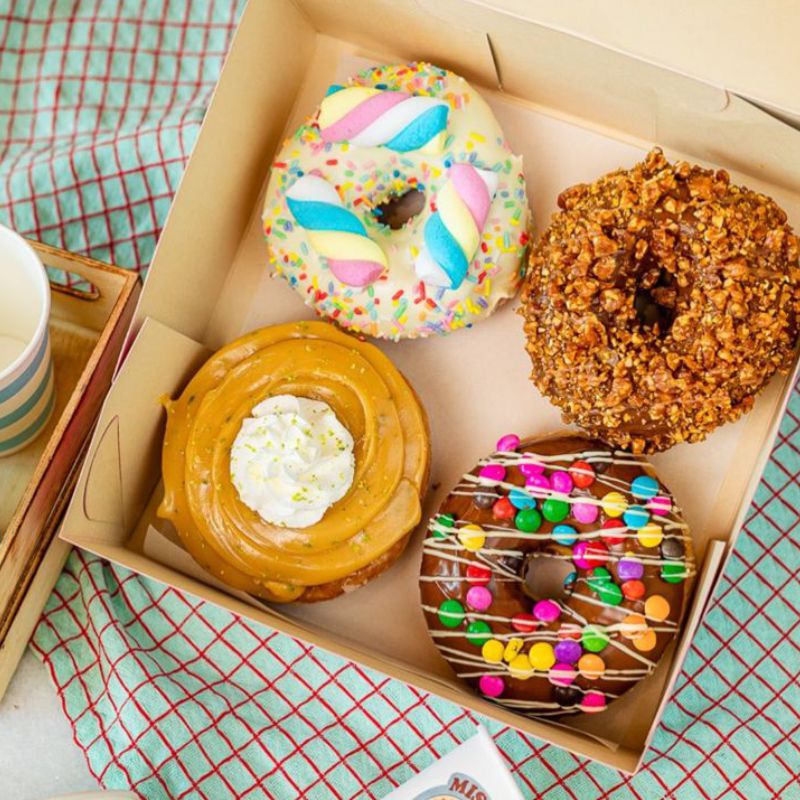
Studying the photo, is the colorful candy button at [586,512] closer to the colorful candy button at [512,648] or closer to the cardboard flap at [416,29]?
the colorful candy button at [512,648]

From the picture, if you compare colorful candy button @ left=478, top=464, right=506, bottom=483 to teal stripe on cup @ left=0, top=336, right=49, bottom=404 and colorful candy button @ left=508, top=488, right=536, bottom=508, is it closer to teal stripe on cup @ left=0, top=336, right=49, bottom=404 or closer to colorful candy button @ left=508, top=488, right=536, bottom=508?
colorful candy button @ left=508, top=488, right=536, bottom=508

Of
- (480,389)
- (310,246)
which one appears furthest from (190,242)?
(480,389)

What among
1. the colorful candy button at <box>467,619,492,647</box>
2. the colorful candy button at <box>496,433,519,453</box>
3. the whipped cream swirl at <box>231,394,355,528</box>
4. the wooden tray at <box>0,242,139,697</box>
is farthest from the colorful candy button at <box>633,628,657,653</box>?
the wooden tray at <box>0,242,139,697</box>

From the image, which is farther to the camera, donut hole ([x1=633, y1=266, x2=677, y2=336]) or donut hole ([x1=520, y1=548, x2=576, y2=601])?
donut hole ([x1=520, y1=548, x2=576, y2=601])

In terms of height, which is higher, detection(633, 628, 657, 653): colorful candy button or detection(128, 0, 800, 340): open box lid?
detection(128, 0, 800, 340): open box lid

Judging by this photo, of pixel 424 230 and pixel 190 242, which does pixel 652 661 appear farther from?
pixel 190 242

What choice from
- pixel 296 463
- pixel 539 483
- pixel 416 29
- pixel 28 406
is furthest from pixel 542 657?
pixel 416 29

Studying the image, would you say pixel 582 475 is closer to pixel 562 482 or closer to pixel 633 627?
pixel 562 482
